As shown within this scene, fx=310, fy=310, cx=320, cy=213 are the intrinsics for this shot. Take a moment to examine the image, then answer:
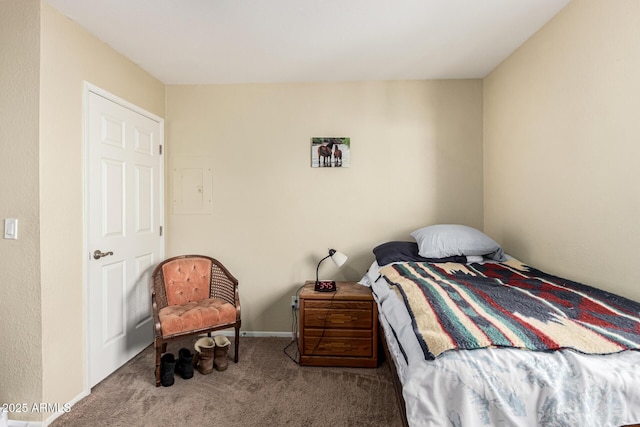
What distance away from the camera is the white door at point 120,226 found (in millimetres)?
2238

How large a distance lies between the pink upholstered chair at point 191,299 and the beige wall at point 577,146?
2438 millimetres

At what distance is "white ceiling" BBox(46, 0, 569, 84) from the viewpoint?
1.94m

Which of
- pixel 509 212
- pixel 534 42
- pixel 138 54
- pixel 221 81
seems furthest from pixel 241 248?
pixel 534 42

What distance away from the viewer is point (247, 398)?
6.94ft

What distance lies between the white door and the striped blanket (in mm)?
2123

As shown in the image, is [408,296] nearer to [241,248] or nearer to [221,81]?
[241,248]

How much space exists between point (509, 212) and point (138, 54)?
3.38 m

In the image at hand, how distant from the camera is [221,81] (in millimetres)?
3088

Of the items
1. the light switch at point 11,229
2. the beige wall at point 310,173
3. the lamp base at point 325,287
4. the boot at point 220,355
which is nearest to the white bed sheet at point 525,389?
the lamp base at point 325,287

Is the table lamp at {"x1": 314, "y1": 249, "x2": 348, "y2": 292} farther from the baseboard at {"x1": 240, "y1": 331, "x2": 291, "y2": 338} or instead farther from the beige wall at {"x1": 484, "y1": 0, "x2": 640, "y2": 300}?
the beige wall at {"x1": 484, "y1": 0, "x2": 640, "y2": 300}

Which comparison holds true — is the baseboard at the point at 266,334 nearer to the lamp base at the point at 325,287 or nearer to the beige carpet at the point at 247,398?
the beige carpet at the point at 247,398

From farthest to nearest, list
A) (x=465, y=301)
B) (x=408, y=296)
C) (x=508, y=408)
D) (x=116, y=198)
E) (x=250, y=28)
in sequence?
1. (x=116, y=198)
2. (x=250, y=28)
3. (x=408, y=296)
4. (x=465, y=301)
5. (x=508, y=408)

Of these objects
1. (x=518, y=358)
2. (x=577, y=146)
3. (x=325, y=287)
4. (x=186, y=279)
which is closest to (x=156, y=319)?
(x=186, y=279)

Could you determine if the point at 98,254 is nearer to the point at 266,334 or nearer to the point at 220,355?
the point at 220,355
